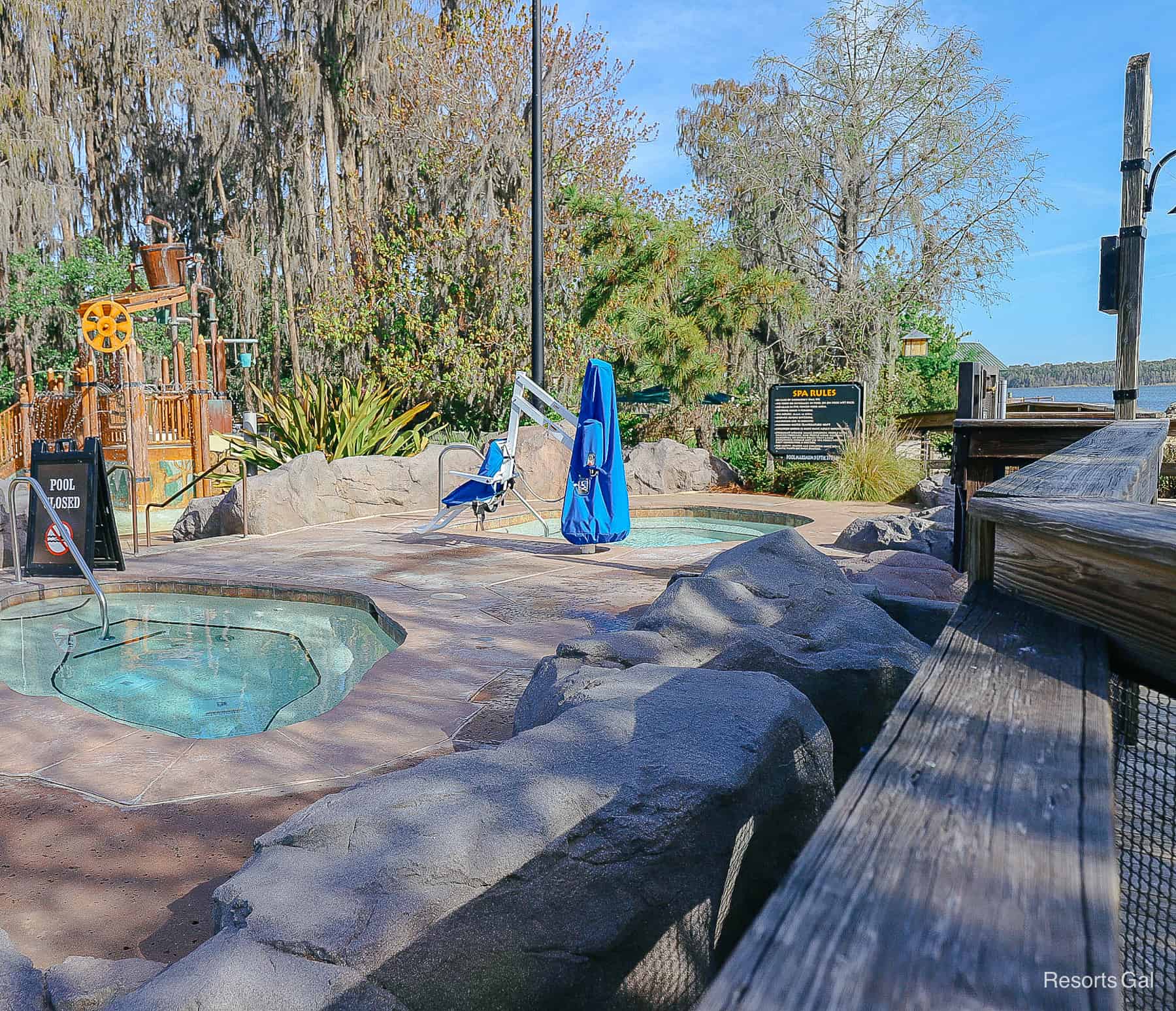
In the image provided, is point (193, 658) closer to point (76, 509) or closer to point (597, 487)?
point (76, 509)

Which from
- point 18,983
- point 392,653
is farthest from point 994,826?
point 392,653

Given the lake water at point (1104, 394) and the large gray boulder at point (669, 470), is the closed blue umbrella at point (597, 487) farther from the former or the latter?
the large gray boulder at point (669, 470)

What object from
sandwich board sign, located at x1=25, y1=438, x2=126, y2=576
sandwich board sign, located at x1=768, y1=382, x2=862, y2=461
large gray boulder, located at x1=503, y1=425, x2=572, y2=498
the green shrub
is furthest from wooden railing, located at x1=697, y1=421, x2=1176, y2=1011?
sandwich board sign, located at x1=768, y1=382, x2=862, y2=461

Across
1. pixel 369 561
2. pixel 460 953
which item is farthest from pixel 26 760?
pixel 369 561

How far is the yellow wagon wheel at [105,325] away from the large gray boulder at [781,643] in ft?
45.1

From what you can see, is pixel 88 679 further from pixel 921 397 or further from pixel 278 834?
pixel 921 397

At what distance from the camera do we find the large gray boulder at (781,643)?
2.98 meters

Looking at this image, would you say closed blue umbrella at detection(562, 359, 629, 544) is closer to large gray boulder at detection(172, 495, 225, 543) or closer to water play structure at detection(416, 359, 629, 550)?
water play structure at detection(416, 359, 629, 550)

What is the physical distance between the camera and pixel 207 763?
319cm

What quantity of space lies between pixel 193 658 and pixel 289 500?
4.87 meters

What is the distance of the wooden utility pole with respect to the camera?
21.6ft

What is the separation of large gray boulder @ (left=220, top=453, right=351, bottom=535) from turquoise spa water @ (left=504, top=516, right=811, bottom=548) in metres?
2.17

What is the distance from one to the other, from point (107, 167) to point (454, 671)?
971 inches

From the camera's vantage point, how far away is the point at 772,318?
16.5 meters
